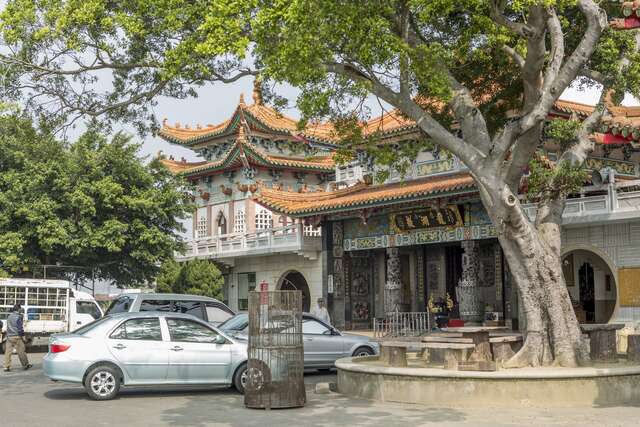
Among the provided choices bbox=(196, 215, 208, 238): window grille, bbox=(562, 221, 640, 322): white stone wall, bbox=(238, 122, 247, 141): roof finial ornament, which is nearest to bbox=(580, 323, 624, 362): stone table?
bbox=(562, 221, 640, 322): white stone wall

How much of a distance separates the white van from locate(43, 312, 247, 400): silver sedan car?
12.1m

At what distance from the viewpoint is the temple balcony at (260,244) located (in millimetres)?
31328

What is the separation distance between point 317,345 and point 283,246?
50.5 ft

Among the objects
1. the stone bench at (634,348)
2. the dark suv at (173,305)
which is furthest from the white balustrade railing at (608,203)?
the dark suv at (173,305)

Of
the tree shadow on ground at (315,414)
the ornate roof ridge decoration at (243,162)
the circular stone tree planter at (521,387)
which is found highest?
the ornate roof ridge decoration at (243,162)

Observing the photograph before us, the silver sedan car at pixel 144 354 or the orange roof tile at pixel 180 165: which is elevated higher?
the orange roof tile at pixel 180 165

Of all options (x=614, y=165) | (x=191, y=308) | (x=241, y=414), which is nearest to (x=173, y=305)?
(x=191, y=308)

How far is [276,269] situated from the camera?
33.9 metres

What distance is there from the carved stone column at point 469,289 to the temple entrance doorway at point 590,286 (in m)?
2.95

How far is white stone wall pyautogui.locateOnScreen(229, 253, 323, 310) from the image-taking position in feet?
103

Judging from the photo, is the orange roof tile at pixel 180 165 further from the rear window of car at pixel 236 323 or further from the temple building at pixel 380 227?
the rear window of car at pixel 236 323

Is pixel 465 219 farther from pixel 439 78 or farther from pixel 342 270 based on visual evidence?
pixel 439 78

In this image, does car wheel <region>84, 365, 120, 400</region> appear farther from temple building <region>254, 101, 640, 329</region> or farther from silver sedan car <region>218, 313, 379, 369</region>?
temple building <region>254, 101, 640, 329</region>

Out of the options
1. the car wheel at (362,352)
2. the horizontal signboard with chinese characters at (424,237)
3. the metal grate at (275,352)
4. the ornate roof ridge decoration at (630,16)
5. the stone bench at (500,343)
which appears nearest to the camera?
the metal grate at (275,352)
